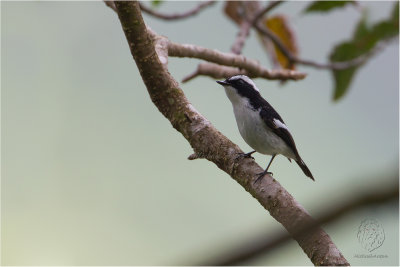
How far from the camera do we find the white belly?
3920mm

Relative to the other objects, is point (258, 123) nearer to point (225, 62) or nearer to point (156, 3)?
point (225, 62)

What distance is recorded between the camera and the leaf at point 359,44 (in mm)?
3756

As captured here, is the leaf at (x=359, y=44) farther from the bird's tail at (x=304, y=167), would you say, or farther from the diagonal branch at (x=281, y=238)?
the diagonal branch at (x=281, y=238)

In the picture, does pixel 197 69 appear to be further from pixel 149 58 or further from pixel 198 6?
pixel 149 58

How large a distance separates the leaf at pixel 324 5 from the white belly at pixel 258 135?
3.11 ft

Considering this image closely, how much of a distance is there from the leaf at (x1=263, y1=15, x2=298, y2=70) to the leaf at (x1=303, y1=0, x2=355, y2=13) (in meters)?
1.20

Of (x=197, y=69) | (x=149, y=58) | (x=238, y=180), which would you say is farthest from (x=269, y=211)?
(x=197, y=69)

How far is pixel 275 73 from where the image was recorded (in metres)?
4.58

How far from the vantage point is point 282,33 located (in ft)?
17.5

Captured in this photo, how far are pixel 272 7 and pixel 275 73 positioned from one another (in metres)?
0.73

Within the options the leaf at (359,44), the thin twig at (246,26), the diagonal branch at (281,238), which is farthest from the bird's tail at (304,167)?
the diagonal branch at (281,238)

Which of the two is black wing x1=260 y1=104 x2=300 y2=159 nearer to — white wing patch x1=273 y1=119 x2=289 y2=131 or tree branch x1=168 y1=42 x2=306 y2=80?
white wing patch x1=273 y1=119 x2=289 y2=131

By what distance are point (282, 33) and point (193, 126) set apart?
2858mm

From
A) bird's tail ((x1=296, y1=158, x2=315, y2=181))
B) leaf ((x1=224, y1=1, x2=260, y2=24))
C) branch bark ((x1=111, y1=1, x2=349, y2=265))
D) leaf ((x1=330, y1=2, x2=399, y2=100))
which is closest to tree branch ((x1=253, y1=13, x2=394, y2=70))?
leaf ((x1=330, y1=2, x2=399, y2=100))
